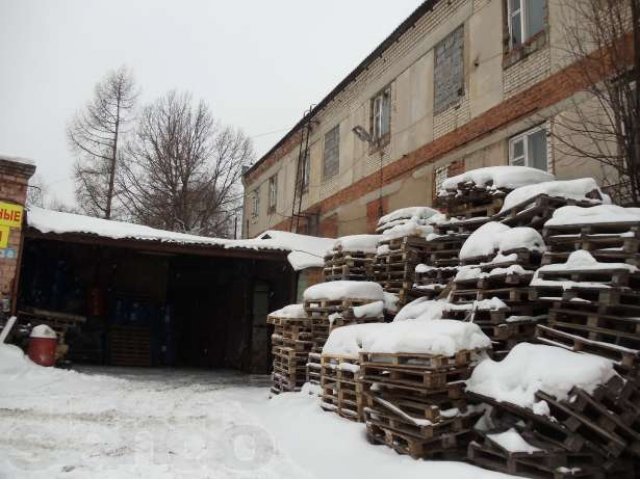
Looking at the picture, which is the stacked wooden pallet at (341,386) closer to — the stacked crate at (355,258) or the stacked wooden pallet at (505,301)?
the stacked wooden pallet at (505,301)

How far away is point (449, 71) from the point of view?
492 inches

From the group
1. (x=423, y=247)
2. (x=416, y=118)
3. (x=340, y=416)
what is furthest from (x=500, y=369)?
(x=416, y=118)

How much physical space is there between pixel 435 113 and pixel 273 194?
12.7m

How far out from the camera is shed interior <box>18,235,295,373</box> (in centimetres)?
1505

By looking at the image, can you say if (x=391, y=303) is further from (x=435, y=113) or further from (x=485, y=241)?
(x=435, y=113)

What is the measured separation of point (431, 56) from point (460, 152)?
3100mm

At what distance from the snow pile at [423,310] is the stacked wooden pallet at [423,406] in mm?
1786

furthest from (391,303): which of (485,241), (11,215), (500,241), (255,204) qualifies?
(255,204)

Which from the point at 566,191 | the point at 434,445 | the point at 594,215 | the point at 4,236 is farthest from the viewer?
the point at 4,236

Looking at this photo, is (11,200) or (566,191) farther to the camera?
(11,200)

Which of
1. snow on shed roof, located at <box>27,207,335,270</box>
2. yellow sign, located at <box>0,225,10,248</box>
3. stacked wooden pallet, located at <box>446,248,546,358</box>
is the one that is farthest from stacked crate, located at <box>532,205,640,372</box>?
yellow sign, located at <box>0,225,10,248</box>

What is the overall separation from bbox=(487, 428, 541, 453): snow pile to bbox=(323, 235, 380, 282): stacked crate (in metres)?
5.43

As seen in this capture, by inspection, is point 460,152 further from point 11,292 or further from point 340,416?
point 11,292

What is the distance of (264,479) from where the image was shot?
4910 millimetres
